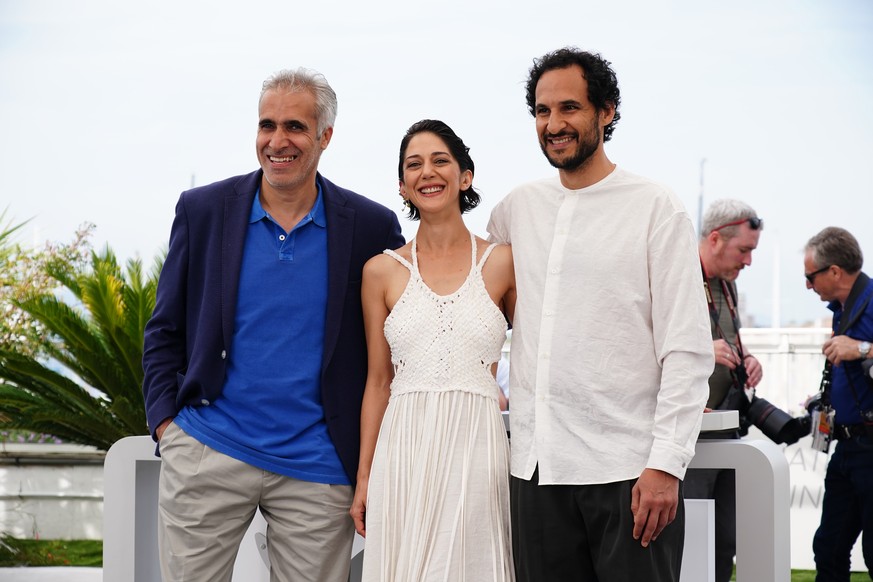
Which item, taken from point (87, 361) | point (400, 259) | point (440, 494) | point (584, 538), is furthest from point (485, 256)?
point (87, 361)

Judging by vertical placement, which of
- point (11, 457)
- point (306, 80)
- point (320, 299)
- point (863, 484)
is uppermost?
point (306, 80)

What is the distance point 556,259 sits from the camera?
248 centimetres

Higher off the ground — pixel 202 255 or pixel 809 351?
pixel 202 255

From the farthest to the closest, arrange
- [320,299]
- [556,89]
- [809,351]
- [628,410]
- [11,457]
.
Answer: [11,457], [809,351], [320,299], [556,89], [628,410]

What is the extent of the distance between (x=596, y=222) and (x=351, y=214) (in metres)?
0.76

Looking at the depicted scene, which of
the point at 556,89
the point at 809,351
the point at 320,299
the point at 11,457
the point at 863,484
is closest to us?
the point at 556,89

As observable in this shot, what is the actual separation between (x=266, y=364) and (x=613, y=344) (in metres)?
0.96

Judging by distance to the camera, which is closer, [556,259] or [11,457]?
[556,259]

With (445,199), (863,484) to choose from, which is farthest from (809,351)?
(445,199)

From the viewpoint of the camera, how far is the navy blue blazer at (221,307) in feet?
8.89

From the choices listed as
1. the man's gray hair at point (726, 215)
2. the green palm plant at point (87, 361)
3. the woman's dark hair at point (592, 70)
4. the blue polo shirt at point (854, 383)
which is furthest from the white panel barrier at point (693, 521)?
the green palm plant at point (87, 361)

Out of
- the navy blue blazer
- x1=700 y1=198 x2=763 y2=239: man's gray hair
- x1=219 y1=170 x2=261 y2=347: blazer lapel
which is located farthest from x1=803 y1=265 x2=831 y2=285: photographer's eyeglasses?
x1=219 y1=170 x2=261 y2=347: blazer lapel

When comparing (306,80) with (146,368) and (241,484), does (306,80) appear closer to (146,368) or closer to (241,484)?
(146,368)

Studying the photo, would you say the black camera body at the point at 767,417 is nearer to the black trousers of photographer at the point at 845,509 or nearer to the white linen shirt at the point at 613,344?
the black trousers of photographer at the point at 845,509
